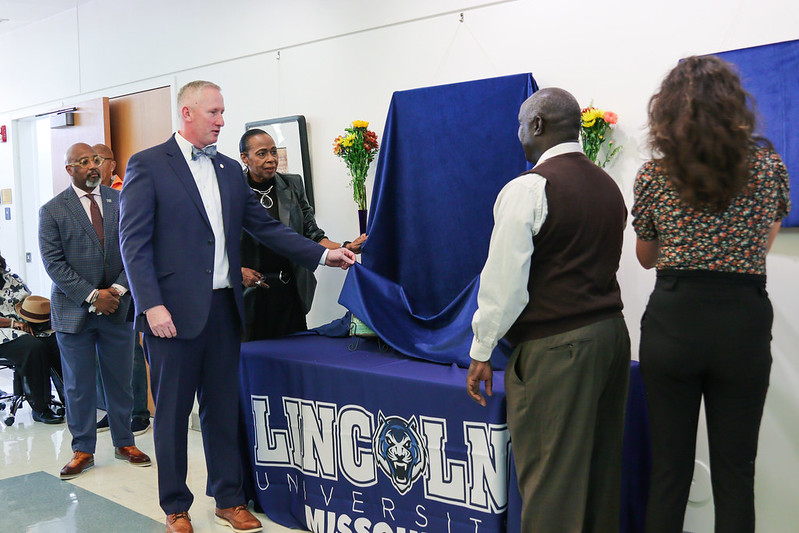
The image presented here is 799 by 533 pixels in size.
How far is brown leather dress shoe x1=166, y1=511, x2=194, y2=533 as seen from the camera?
9.96 ft

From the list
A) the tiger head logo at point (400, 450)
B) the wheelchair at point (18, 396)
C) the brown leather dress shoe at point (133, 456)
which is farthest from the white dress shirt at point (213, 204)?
the wheelchair at point (18, 396)

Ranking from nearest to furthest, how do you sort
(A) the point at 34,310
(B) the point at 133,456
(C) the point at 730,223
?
1. (C) the point at 730,223
2. (B) the point at 133,456
3. (A) the point at 34,310

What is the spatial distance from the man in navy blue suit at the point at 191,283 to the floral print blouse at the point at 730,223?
5.10ft

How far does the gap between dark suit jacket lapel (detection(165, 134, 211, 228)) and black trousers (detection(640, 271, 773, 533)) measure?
1739mm

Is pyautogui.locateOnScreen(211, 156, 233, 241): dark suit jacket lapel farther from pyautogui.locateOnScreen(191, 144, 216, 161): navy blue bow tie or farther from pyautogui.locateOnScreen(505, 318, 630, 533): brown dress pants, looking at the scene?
pyautogui.locateOnScreen(505, 318, 630, 533): brown dress pants

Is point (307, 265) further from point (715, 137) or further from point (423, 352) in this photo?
point (715, 137)

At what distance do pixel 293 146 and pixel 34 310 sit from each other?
223 centimetres

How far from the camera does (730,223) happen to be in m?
1.90

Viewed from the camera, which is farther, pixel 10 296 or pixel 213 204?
pixel 10 296

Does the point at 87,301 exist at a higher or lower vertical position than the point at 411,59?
lower

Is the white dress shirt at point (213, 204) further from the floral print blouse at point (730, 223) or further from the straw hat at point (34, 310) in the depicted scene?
the straw hat at point (34, 310)

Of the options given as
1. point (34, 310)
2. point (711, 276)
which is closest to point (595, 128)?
point (711, 276)

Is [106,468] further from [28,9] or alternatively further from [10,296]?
[28,9]

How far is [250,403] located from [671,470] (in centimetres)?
189
